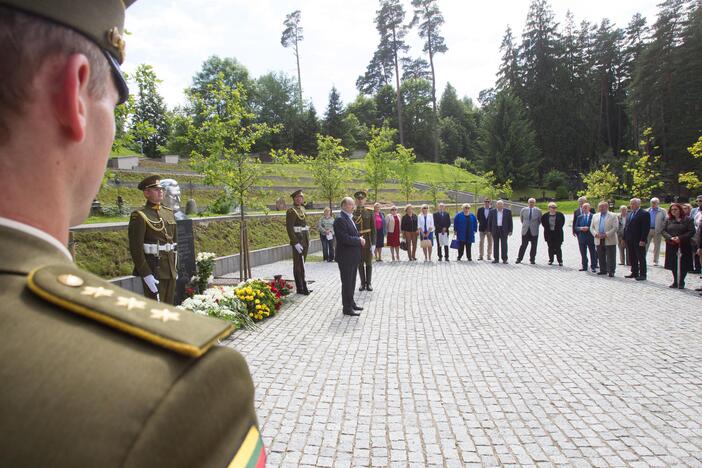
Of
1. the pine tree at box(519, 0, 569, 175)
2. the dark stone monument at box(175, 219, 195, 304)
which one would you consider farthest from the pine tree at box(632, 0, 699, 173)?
the dark stone monument at box(175, 219, 195, 304)

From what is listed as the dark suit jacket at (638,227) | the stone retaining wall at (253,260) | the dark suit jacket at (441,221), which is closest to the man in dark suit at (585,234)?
the dark suit jacket at (638,227)

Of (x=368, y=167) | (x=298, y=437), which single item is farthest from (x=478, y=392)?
(x=368, y=167)

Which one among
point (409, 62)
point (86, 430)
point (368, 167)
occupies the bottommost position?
point (86, 430)

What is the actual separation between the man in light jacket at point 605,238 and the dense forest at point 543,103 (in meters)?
37.2

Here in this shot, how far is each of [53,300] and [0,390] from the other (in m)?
0.15

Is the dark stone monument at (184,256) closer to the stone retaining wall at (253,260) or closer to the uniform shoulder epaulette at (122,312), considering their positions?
the stone retaining wall at (253,260)

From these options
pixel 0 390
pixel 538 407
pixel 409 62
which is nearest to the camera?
pixel 0 390

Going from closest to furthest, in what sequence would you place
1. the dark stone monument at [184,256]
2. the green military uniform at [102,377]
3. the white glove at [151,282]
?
the green military uniform at [102,377], the white glove at [151,282], the dark stone monument at [184,256]

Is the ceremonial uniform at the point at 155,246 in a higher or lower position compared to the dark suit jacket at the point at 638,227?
higher

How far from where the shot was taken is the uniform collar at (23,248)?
0.73 meters

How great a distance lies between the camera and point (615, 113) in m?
61.2

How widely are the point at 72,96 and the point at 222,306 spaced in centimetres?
706

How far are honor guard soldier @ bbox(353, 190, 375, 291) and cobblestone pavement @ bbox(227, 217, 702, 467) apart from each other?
1.11 metres

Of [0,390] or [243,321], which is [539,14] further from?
[0,390]
